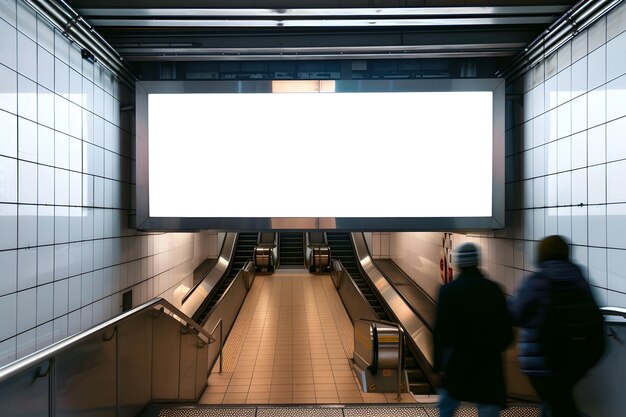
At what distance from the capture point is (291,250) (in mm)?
14609

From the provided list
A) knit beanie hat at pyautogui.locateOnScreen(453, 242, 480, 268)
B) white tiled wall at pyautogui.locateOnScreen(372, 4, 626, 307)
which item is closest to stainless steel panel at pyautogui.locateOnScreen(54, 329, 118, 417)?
knit beanie hat at pyautogui.locateOnScreen(453, 242, 480, 268)

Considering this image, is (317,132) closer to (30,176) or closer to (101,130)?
(101,130)

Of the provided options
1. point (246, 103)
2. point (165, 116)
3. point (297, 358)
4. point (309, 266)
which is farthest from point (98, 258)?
point (309, 266)

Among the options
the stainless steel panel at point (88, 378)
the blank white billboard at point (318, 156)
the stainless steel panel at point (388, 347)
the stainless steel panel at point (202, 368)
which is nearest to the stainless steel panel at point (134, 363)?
the stainless steel panel at point (88, 378)

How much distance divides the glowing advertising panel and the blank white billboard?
0.01 meters

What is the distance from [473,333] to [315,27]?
346cm

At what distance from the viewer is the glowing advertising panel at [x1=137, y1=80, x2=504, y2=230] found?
15.5 ft

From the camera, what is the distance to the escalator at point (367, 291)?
5746 mm

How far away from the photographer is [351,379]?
5562 millimetres

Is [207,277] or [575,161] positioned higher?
[575,161]

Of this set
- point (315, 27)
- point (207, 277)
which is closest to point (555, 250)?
point (315, 27)

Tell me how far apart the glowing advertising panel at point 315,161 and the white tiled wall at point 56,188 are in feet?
1.43

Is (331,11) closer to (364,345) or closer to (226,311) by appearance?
(364,345)

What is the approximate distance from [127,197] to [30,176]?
1921 mm
